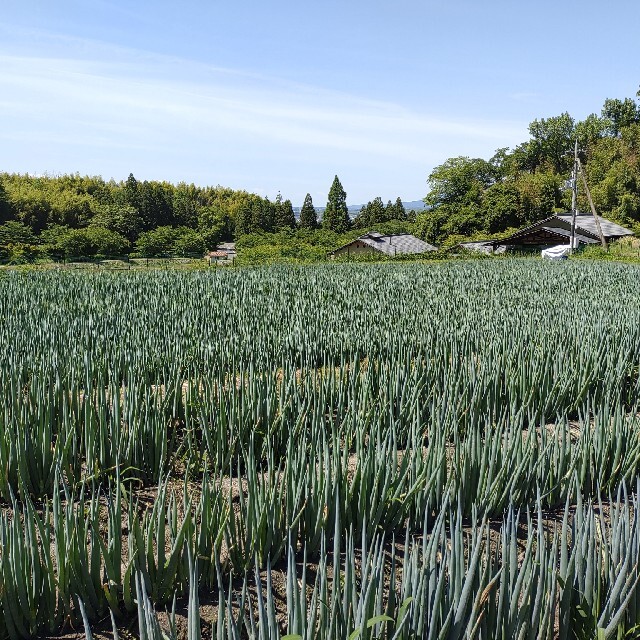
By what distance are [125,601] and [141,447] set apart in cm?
140

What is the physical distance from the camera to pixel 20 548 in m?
2.19

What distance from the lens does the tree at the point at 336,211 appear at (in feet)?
250

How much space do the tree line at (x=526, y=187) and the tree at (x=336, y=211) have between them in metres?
15.1

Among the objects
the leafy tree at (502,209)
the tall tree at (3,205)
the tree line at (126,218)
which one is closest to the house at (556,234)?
the leafy tree at (502,209)

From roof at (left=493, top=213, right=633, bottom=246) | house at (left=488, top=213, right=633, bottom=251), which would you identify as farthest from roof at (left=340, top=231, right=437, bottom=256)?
roof at (left=493, top=213, right=633, bottom=246)

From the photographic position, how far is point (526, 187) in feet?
182

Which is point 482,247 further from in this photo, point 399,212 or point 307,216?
point 399,212

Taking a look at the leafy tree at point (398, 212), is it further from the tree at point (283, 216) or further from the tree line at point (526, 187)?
the tree line at point (526, 187)

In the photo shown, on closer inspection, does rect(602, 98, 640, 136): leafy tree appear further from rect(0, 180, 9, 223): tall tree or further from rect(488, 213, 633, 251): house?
rect(0, 180, 9, 223): tall tree

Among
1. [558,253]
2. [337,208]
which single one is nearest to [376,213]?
[337,208]

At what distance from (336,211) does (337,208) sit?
15.0 inches

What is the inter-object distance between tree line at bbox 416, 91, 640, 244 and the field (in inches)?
1642

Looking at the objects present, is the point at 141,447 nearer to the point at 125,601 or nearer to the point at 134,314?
the point at 125,601

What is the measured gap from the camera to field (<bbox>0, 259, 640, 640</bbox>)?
1.89m
